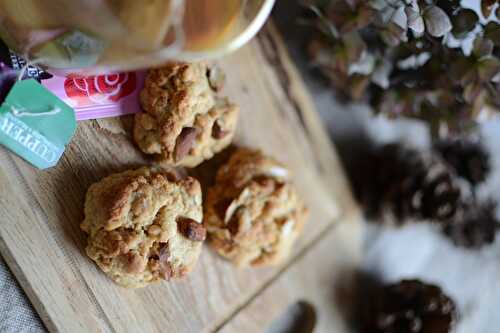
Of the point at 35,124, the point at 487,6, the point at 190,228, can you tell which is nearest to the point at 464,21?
the point at 487,6

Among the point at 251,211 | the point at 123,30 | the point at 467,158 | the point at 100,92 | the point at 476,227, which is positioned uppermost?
the point at 123,30

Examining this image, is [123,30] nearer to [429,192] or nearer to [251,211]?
[251,211]

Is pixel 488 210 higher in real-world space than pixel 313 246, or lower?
lower

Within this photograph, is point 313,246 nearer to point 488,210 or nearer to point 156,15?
point 488,210

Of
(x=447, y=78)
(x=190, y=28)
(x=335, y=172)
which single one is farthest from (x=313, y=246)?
(x=190, y=28)

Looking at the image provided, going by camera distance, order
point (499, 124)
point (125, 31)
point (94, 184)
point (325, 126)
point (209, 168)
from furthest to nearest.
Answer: point (499, 124)
point (325, 126)
point (209, 168)
point (94, 184)
point (125, 31)
